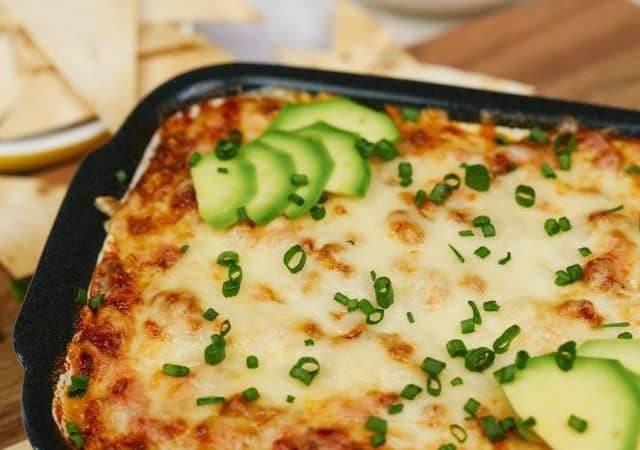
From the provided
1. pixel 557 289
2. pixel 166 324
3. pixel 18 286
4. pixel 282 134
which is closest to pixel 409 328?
pixel 557 289

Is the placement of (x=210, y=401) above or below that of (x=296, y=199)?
below

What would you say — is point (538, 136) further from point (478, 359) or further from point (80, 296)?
point (80, 296)

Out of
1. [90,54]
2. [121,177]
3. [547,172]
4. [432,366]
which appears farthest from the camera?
[90,54]

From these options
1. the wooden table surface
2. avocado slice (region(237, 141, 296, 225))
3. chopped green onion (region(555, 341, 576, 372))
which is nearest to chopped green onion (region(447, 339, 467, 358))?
chopped green onion (region(555, 341, 576, 372))

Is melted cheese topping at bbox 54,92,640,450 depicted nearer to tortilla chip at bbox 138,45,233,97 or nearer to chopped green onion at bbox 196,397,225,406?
chopped green onion at bbox 196,397,225,406

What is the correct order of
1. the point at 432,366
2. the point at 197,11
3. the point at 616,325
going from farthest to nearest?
the point at 197,11 < the point at 616,325 < the point at 432,366

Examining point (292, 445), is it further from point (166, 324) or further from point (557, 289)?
point (557, 289)

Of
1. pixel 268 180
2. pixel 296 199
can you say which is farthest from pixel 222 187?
pixel 296 199
